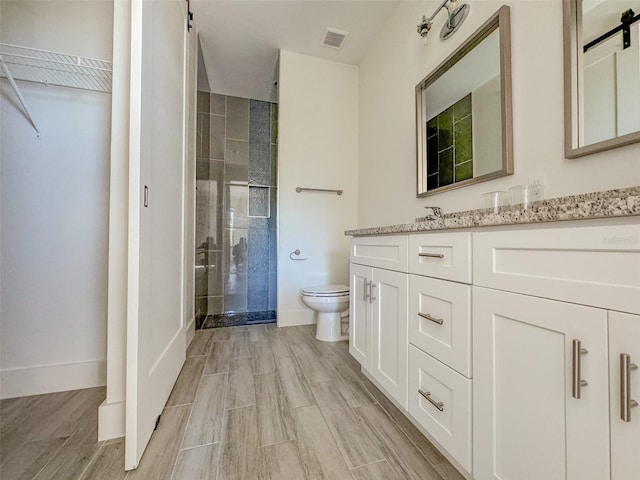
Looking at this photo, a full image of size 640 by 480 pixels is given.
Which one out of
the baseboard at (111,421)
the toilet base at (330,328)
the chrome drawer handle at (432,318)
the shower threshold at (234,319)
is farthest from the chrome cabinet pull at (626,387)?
the shower threshold at (234,319)

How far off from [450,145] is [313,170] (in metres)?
1.30

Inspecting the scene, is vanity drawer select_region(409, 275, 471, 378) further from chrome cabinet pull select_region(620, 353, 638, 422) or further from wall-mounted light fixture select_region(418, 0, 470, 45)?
wall-mounted light fixture select_region(418, 0, 470, 45)

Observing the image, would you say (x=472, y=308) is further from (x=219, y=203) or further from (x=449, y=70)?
(x=219, y=203)

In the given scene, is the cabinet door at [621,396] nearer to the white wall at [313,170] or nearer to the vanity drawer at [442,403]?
the vanity drawer at [442,403]

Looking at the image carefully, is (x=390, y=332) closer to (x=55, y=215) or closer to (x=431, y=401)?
(x=431, y=401)

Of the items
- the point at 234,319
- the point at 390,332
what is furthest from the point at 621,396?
the point at 234,319

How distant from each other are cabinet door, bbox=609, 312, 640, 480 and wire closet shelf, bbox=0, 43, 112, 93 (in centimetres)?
203

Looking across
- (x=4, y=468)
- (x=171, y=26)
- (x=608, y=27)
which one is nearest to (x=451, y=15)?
(x=608, y=27)

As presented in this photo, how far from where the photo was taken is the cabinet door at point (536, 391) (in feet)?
1.63

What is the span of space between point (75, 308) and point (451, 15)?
2550 mm

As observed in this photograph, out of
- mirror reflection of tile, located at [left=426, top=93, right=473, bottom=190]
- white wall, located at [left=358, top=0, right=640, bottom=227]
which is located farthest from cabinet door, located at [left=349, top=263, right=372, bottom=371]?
mirror reflection of tile, located at [left=426, top=93, right=473, bottom=190]

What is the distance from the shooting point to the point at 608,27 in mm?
871

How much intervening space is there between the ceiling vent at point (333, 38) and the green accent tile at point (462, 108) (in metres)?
1.38

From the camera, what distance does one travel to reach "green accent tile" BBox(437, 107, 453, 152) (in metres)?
1.52
